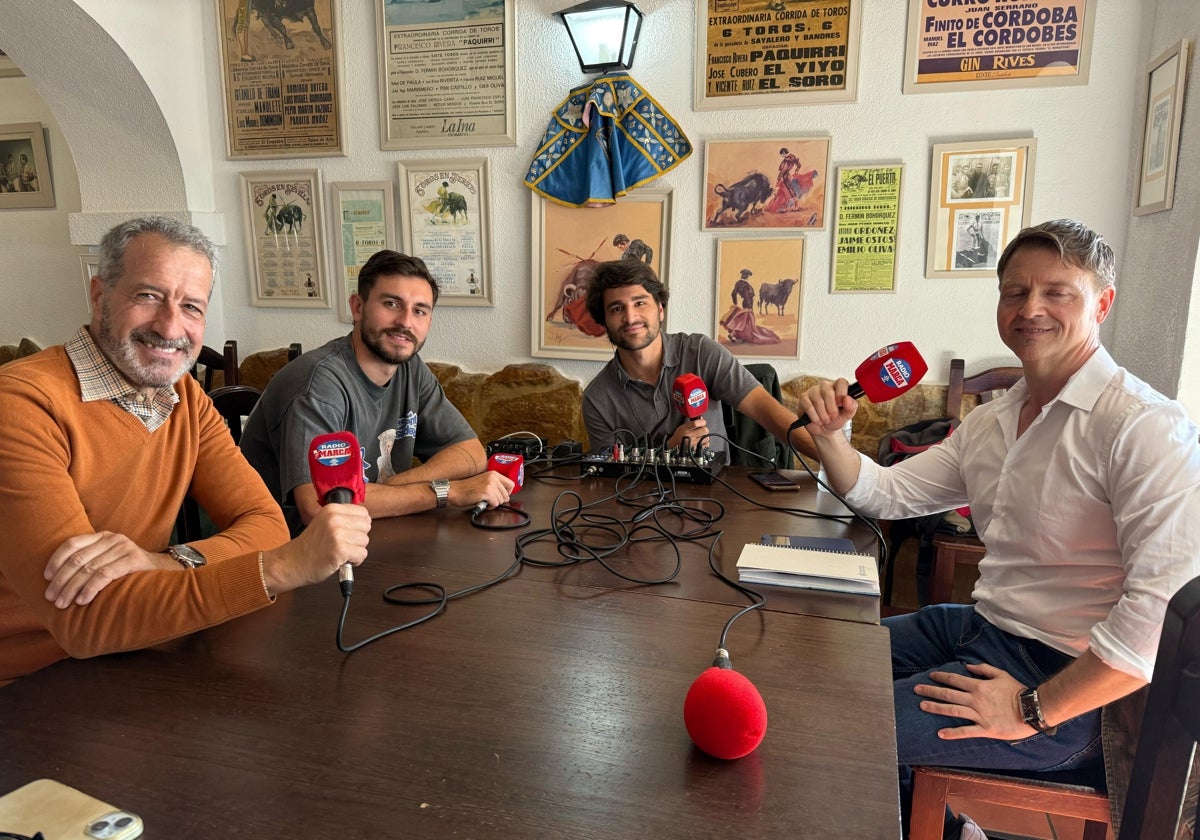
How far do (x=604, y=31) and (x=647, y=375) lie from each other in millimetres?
1468

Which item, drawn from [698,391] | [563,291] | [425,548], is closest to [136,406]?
[425,548]

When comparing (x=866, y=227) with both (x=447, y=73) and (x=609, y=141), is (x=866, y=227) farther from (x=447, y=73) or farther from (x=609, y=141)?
(x=447, y=73)

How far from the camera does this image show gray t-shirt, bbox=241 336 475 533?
6.20 ft

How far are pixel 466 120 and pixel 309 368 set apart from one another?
5.79 ft

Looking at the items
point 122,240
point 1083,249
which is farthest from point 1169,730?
point 122,240

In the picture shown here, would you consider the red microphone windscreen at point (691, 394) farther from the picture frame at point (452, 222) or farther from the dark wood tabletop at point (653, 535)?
the picture frame at point (452, 222)

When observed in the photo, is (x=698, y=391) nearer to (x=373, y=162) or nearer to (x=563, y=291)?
(x=563, y=291)

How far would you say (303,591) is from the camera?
1274 mm

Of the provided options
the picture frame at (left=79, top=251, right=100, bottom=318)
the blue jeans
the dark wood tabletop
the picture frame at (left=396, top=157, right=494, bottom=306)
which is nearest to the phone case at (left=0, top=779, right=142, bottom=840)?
the dark wood tabletop

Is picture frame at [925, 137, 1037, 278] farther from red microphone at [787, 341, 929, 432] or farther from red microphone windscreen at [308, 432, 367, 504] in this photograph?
red microphone windscreen at [308, 432, 367, 504]

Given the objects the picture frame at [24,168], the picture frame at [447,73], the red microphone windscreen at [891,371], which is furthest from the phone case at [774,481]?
the picture frame at [24,168]

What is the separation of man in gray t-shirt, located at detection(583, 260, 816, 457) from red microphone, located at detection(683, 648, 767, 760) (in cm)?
157

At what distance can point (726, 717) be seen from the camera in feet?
2.63

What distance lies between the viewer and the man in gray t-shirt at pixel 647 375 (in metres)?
2.44
